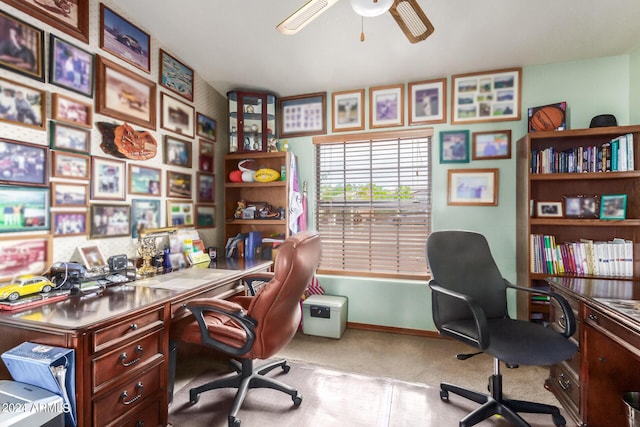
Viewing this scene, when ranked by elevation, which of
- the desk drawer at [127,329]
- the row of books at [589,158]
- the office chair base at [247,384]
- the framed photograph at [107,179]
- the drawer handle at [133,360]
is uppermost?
the row of books at [589,158]

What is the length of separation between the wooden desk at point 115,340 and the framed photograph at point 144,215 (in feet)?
2.18

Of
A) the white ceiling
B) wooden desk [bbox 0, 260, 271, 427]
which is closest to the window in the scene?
the white ceiling

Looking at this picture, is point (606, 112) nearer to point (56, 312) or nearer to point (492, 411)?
point (492, 411)

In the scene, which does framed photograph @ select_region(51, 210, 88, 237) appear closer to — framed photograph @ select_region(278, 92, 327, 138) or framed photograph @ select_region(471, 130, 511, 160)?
framed photograph @ select_region(278, 92, 327, 138)

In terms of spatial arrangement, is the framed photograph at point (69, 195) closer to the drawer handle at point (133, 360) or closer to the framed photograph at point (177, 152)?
the framed photograph at point (177, 152)

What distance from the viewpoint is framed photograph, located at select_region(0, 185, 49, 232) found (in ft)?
5.44

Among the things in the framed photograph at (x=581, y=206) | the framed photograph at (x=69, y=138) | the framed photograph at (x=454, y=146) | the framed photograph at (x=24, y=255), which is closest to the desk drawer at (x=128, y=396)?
the framed photograph at (x=24, y=255)

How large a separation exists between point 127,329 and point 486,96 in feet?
11.1

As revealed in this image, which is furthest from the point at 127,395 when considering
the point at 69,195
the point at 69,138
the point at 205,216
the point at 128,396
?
the point at 205,216

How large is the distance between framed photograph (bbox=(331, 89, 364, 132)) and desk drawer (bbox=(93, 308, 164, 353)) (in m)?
2.51

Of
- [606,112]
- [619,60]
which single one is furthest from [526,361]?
[619,60]

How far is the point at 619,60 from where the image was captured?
262 cm

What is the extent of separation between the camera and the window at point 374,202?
3158 millimetres

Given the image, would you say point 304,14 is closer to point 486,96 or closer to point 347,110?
point 347,110
